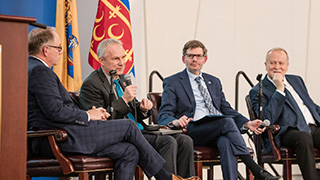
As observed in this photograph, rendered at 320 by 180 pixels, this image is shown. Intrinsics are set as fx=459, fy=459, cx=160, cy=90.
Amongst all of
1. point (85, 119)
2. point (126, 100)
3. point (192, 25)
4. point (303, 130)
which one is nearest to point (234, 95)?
point (192, 25)

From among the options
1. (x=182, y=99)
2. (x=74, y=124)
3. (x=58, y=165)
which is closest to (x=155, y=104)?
(x=182, y=99)

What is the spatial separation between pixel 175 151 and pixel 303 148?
117 centimetres

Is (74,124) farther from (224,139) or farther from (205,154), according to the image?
(224,139)

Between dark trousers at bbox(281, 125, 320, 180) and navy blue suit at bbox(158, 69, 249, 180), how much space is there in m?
0.39

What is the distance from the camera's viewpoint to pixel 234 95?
18.6ft

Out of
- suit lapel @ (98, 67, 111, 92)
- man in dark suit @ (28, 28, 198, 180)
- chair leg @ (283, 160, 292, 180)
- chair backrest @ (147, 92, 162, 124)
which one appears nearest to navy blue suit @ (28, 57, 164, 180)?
man in dark suit @ (28, 28, 198, 180)

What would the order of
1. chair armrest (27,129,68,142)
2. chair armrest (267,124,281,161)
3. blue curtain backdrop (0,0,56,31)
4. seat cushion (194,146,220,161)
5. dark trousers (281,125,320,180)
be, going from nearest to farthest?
1. chair armrest (27,129,68,142)
2. seat cushion (194,146,220,161)
3. dark trousers (281,125,320,180)
4. chair armrest (267,124,281,161)
5. blue curtain backdrop (0,0,56,31)

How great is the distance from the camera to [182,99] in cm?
397

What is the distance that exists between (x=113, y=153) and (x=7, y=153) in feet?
3.23

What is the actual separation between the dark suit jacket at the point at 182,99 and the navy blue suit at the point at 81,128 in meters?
0.86

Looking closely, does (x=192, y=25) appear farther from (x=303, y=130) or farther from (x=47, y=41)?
(x=47, y=41)

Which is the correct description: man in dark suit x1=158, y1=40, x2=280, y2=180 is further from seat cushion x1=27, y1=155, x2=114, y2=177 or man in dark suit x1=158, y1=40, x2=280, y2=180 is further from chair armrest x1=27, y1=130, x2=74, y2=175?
chair armrest x1=27, y1=130, x2=74, y2=175

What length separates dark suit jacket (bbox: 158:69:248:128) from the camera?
3893mm

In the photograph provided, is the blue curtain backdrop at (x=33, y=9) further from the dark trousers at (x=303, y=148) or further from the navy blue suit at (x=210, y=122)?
the dark trousers at (x=303, y=148)
